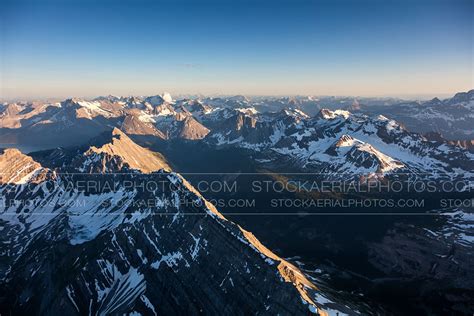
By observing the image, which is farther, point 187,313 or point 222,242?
point 222,242

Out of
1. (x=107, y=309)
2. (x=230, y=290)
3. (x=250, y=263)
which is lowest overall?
(x=107, y=309)

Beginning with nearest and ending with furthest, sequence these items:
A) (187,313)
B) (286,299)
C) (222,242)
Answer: (286,299), (187,313), (222,242)

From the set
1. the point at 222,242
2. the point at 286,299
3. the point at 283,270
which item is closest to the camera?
the point at 286,299

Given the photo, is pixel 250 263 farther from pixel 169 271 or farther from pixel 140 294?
pixel 140 294

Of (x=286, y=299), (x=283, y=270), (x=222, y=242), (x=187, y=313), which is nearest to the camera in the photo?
(x=286, y=299)

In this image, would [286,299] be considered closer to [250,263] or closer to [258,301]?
[258,301]

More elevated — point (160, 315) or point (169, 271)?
point (169, 271)

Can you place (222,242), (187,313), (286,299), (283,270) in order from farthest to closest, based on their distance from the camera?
1. (222,242)
2. (187,313)
3. (283,270)
4. (286,299)

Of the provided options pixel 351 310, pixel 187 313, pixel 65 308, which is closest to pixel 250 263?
pixel 187 313

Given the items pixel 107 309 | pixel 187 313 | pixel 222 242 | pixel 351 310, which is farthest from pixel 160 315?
pixel 351 310

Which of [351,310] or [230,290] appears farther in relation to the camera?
→ [351,310]
